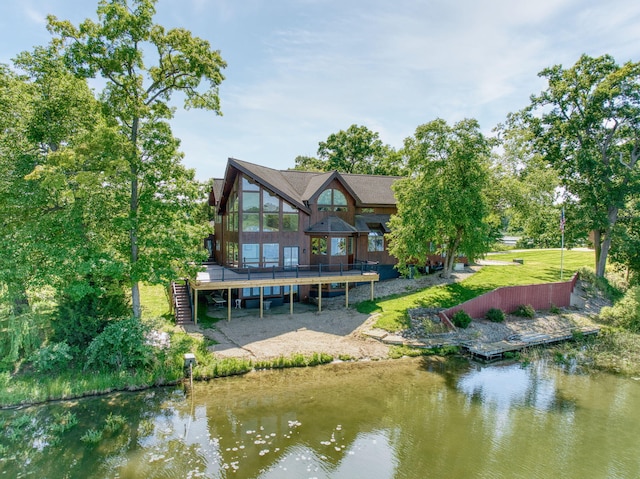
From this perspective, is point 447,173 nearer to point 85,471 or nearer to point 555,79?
point 555,79

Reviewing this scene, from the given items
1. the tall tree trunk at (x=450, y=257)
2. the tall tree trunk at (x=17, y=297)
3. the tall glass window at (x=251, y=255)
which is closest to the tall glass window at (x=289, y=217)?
the tall glass window at (x=251, y=255)

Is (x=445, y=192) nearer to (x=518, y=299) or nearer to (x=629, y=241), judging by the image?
(x=518, y=299)

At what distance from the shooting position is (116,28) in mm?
13742

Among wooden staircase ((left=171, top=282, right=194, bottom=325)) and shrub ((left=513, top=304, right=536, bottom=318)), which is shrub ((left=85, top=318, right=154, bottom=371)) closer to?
wooden staircase ((left=171, top=282, right=194, bottom=325))

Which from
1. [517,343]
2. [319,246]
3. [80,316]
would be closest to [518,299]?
[517,343]

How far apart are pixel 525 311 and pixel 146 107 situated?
21065 millimetres

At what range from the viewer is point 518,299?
21469 millimetres

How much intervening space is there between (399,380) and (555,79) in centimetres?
2342

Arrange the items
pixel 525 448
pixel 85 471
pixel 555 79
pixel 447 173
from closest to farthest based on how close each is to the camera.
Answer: pixel 85 471 → pixel 525 448 → pixel 447 173 → pixel 555 79

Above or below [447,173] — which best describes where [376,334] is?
below

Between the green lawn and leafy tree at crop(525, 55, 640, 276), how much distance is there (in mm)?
4171

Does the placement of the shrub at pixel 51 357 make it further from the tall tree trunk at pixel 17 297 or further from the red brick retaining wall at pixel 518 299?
the red brick retaining wall at pixel 518 299

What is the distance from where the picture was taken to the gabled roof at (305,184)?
866 inches

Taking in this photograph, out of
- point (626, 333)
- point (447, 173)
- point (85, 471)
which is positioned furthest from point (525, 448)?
point (447, 173)
